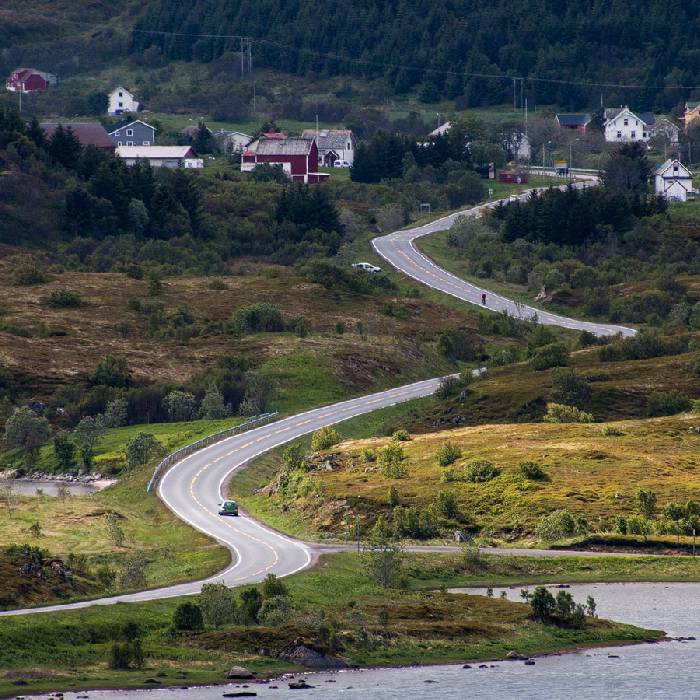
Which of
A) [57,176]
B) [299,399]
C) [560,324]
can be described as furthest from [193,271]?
[299,399]

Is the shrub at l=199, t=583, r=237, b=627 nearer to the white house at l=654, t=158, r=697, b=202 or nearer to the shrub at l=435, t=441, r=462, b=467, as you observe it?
the shrub at l=435, t=441, r=462, b=467

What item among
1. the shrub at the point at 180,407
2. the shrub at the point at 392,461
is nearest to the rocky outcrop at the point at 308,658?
the shrub at the point at 392,461

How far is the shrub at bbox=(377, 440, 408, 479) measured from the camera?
80500mm

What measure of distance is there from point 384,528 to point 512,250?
9496cm

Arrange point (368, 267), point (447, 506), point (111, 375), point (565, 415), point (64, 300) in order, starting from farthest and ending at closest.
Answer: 1. point (368, 267)
2. point (64, 300)
3. point (111, 375)
4. point (565, 415)
5. point (447, 506)

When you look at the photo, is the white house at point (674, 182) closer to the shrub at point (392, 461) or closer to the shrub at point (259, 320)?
the shrub at point (259, 320)

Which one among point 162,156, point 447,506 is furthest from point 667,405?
point 162,156

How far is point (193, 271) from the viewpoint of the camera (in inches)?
6097

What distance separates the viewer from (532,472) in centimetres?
7700

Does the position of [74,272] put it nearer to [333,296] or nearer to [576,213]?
[333,296]

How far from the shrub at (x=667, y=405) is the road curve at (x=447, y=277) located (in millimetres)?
32074

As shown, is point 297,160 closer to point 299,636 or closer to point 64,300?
point 64,300

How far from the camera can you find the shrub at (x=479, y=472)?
3046 inches

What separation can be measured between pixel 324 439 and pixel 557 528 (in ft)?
72.3
